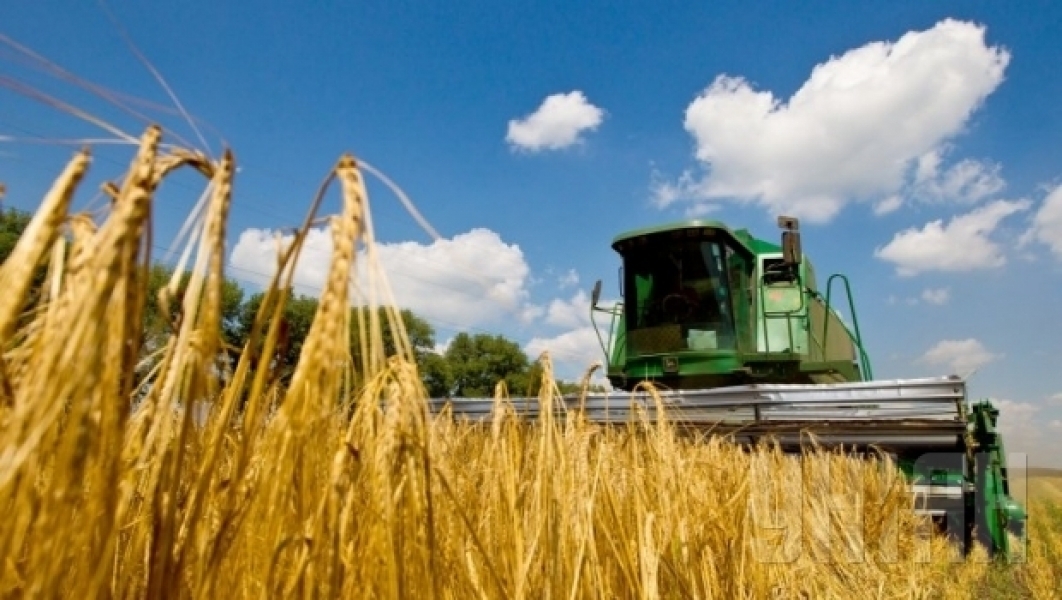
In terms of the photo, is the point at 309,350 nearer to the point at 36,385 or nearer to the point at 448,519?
the point at 36,385

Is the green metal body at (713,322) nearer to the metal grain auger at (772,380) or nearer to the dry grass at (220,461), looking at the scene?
the metal grain auger at (772,380)

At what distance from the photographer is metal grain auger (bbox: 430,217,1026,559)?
5.31m

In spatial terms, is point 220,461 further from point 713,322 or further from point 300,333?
point 300,333

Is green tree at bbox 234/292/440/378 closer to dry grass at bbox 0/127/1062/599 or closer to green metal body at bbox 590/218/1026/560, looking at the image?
dry grass at bbox 0/127/1062/599

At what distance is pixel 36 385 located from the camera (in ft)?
1.74

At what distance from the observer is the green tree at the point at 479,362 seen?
30844mm

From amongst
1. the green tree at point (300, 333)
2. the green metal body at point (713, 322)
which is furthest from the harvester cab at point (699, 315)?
the green tree at point (300, 333)

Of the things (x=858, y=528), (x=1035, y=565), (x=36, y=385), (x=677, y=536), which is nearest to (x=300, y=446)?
(x=36, y=385)

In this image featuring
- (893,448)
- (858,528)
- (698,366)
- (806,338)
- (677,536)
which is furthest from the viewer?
(806,338)

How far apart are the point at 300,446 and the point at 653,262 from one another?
7149mm

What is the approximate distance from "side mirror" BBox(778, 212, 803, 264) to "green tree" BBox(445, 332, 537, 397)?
23.0 metres

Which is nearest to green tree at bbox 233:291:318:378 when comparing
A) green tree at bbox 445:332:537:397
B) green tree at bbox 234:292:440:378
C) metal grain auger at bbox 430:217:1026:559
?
green tree at bbox 234:292:440:378

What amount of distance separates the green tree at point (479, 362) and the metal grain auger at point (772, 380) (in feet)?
71.0

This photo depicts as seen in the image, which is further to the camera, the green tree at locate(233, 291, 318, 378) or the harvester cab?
the harvester cab
